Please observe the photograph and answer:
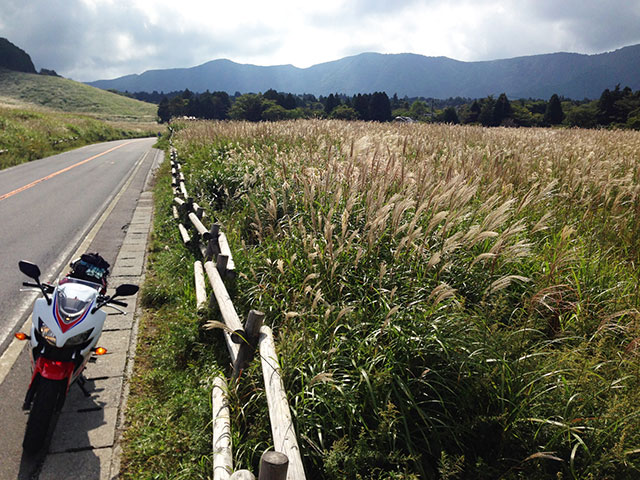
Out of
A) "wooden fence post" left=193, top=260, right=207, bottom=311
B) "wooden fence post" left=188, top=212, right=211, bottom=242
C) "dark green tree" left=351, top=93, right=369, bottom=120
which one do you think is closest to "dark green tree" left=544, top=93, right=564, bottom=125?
"dark green tree" left=351, top=93, right=369, bottom=120

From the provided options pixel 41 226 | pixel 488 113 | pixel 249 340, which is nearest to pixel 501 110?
pixel 488 113

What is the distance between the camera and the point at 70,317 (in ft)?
10.7

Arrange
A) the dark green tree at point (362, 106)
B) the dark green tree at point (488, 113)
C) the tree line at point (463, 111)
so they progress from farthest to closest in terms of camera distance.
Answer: the dark green tree at point (362, 106) < the dark green tree at point (488, 113) < the tree line at point (463, 111)

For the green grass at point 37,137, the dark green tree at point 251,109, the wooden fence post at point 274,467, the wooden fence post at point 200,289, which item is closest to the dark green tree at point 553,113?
the dark green tree at point 251,109

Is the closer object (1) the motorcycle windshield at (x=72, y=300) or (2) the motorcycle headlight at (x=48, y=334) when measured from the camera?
(2) the motorcycle headlight at (x=48, y=334)

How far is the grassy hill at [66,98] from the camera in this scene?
3246 inches

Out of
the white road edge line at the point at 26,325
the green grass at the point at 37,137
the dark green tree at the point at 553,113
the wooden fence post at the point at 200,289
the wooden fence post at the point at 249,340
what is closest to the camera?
the wooden fence post at the point at 249,340

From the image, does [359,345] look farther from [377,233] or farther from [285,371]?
[377,233]

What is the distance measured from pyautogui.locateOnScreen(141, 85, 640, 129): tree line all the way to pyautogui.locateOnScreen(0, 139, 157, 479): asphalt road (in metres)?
15.3

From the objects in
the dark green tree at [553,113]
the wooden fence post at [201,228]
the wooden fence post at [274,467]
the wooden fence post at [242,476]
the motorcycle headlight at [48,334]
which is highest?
the dark green tree at [553,113]

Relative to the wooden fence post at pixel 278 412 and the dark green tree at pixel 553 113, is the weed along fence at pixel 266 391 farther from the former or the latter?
the dark green tree at pixel 553 113

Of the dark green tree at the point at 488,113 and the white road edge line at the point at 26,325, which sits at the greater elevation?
the dark green tree at the point at 488,113

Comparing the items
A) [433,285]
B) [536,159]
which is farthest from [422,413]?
[536,159]

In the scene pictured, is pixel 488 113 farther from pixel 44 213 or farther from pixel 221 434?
pixel 221 434
